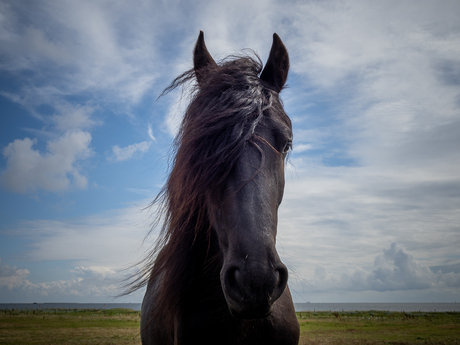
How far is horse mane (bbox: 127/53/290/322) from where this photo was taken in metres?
1.92

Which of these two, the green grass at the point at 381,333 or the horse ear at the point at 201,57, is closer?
the horse ear at the point at 201,57

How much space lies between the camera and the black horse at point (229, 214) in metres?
1.53

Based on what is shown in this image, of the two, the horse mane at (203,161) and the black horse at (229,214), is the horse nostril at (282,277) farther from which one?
the horse mane at (203,161)

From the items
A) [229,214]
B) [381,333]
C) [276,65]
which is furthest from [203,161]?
[381,333]

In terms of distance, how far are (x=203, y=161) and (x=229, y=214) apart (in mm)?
419

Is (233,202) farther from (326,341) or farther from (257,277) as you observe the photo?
(326,341)

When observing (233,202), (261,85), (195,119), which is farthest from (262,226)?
(261,85)

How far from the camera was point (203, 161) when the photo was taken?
1.93 meters

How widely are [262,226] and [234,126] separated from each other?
2.49 feet

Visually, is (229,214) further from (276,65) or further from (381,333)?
(381,333)

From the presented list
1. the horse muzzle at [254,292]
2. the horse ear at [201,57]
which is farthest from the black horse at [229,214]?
the horse ear at [201,57]

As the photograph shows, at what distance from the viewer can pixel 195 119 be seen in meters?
2.22

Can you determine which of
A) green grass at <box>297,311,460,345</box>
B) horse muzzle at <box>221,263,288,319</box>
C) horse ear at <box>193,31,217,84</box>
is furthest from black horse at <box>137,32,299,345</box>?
green grass at <box>297,311,460,345</box>

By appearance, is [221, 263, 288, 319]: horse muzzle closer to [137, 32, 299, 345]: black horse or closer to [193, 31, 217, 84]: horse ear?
[137, 32, 299, 345]: black horse
